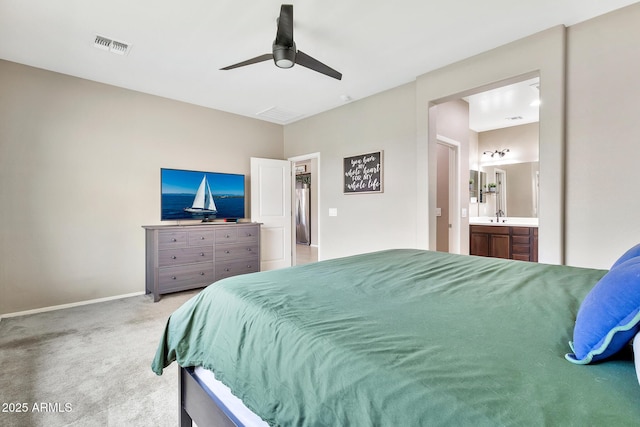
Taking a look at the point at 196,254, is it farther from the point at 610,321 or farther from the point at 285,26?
the point at 610,321

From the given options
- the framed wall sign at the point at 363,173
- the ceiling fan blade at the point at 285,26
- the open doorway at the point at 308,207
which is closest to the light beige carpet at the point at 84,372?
the ceiling fan blade at the point at 285,26

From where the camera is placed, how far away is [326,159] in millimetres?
4594

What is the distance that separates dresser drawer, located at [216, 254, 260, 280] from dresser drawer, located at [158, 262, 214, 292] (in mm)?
123

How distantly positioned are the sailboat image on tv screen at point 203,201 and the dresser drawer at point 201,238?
0.48 metres

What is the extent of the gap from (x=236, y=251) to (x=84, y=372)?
228 cm

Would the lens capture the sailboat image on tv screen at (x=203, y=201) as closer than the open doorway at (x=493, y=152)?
No

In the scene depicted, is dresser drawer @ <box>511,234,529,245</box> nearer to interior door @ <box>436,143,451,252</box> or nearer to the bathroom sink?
the bathroom sink

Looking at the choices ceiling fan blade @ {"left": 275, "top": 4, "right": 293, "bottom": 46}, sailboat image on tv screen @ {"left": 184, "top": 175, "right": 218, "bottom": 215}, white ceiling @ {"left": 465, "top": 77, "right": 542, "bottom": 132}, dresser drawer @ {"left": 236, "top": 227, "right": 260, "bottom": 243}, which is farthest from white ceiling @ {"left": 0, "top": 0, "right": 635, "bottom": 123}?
dresser drawer @ {"left": 236, "top": 227, "right": 260, "bottom": 243}

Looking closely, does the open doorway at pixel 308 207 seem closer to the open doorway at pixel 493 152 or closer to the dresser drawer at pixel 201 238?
the open doorway at pixel 493 152

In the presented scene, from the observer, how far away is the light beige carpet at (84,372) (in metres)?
1.62

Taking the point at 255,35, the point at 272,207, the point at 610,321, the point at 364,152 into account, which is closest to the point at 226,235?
the point at 272,207

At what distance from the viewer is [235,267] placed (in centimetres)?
418

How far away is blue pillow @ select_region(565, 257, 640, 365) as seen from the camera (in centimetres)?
63

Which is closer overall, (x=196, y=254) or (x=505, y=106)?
(x=196, y=254)
